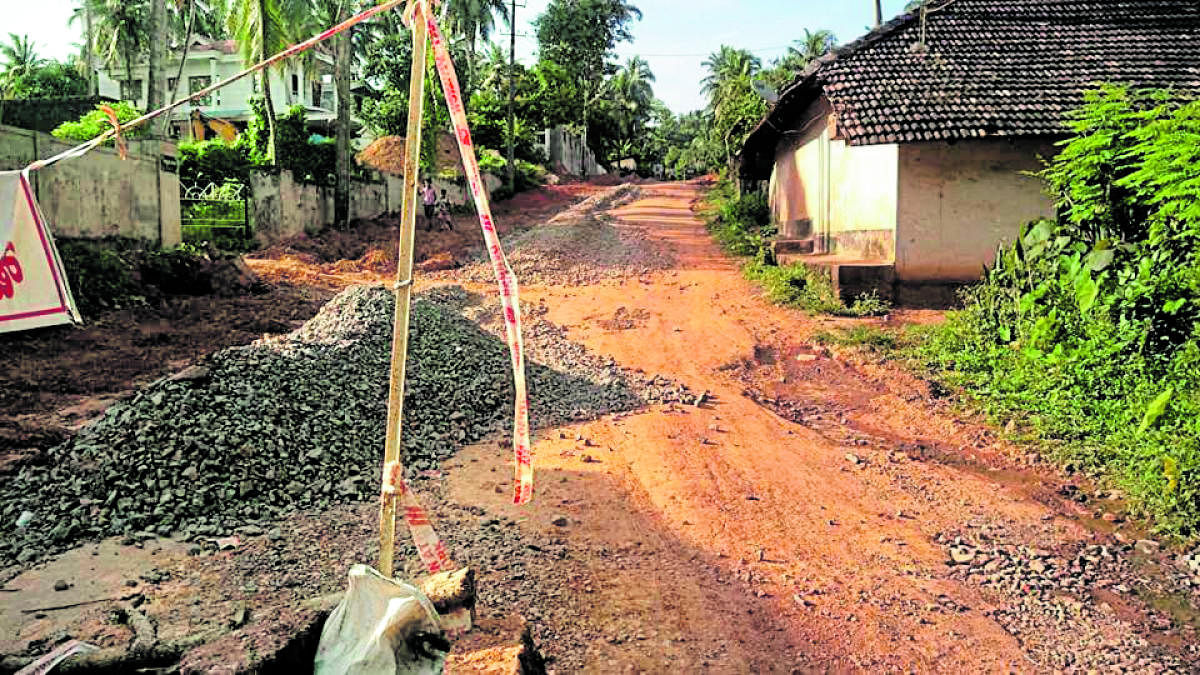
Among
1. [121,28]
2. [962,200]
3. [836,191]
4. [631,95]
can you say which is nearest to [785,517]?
[962,200]

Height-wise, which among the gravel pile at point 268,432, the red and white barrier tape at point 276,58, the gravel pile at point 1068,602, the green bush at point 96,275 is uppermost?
the red and white barrier tape at point 276,58

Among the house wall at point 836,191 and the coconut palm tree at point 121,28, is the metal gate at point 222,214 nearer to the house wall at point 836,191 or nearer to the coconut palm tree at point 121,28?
the house wall at point 836,191

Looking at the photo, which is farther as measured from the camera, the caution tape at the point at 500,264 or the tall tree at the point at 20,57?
the tall tree at the point at 20,57

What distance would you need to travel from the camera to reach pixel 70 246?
1207 centimetres

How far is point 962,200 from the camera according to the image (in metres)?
12.1

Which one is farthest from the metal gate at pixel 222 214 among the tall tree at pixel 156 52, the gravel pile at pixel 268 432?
the gravel pile at pixel 268 432

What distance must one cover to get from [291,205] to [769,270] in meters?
12.3

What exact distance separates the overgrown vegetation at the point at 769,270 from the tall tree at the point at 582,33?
28.7 metres

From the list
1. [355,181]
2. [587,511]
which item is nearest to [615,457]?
[587,511]

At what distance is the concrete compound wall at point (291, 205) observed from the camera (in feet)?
64.5

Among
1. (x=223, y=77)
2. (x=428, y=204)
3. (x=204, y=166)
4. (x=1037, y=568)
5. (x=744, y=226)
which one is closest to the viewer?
(x=1037, y=568)

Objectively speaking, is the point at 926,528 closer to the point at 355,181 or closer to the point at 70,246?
the point at 70,246

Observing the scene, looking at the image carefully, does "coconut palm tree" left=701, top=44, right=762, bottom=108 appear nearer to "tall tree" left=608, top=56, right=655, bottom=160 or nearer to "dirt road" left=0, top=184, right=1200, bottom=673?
"tall tree" left=608, top=56, right=655, bottom=160

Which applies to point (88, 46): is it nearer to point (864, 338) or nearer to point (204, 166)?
point (204, 166)
